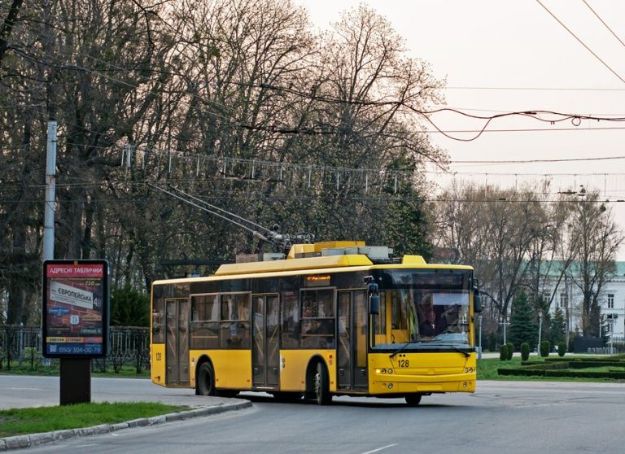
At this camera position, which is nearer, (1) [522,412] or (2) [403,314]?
(1) [522,412]

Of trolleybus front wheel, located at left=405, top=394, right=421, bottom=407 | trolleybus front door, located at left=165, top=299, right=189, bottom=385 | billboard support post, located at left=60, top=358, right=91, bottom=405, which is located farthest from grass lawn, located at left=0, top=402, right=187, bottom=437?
trolleybus front door, located at left=165, top=299, right=189, bottom=385

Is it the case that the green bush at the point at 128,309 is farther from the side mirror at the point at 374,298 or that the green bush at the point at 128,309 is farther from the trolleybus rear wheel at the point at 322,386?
the side mirror at the point at 374,298

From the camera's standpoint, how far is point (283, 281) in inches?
1114

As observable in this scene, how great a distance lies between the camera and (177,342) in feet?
105

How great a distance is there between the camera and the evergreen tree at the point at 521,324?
344 feet

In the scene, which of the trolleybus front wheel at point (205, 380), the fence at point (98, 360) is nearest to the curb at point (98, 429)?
the trolleybus front wheel at point (205, 380)

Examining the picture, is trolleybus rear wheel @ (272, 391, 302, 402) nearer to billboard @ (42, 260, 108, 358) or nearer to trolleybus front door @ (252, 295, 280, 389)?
trolleybus front door @ (252, 295, 280, 389)

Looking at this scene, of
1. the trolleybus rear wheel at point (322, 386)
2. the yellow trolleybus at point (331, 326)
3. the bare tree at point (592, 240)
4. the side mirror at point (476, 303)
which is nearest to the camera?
the yellow trolleybus at point (331, 326)

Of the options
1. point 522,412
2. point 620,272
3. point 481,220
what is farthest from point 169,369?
point 620,272

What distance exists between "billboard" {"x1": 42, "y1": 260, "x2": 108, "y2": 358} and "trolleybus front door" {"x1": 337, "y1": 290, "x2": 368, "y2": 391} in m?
5.14

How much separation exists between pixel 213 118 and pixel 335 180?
22.3 ft

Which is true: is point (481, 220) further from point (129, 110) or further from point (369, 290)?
point (369, 290)

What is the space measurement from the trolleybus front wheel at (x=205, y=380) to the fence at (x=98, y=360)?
17099 millimetres

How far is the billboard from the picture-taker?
2261 centimetres
